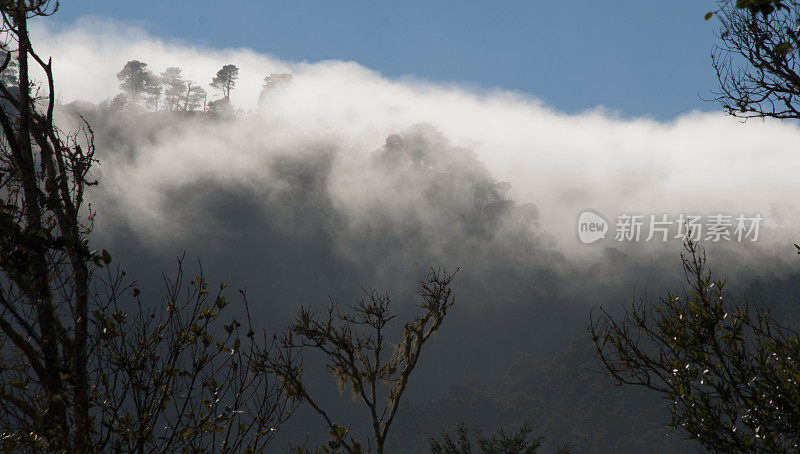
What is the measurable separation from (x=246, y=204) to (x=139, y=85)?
102ft

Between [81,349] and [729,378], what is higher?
[81,349]

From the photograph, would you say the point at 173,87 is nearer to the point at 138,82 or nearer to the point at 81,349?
the point at 138,82

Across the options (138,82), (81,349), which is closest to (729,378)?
(81,349)

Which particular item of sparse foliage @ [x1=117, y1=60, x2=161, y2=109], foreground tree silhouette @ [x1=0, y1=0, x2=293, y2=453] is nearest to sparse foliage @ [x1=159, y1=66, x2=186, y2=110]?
sparse foliage @ [x1=117, y1=60, x2=161, y2=109]

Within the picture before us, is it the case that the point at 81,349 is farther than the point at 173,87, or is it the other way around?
the point at 173,87

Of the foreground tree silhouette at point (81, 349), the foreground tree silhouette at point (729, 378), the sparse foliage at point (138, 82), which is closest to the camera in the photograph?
the foreground tree silhouette at point (81, 349)

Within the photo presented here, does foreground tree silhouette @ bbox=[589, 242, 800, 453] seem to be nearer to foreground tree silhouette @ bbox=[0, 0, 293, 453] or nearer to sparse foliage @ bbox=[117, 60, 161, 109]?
foreground tree silhouette @ bbox=[0, 0, 293, 453]

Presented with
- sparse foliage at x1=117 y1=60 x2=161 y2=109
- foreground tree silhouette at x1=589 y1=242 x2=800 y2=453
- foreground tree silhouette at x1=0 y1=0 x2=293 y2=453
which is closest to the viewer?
foreground tree silhouette at x1=0 y1=0 x2=293 y2=453

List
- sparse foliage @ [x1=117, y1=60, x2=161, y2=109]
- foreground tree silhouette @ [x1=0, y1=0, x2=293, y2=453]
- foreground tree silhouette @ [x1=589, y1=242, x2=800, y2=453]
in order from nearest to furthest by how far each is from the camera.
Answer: foreground tree silhouette @ [x1=0, y1=0, x2=293, y2=453] < foreground tree silhouette @ [x1=589, y1=242, x2=800, y2=453] < sparse foliage @ [x1=117, y1=60, x2=161, y2=109]

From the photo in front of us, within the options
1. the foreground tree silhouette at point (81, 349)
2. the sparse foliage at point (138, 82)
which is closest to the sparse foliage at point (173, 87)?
the sparse foliage at point (138, 82)

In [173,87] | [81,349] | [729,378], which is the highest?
[173,87]

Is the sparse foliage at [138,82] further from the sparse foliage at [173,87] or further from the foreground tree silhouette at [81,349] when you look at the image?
the foreground tree silhouette at [81,349]

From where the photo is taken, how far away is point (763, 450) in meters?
5.68

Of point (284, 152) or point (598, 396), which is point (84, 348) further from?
point (284, 152)
